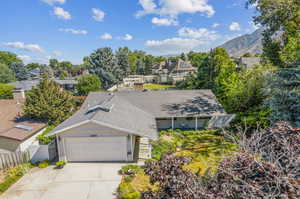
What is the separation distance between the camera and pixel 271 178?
3.33m

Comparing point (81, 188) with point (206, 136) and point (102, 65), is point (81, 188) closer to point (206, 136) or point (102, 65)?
point (206, 136)

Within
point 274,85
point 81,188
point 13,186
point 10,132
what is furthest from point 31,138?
point 274,85

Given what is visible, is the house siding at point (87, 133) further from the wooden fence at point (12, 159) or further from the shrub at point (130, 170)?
the wooden fence at point (12, 159)

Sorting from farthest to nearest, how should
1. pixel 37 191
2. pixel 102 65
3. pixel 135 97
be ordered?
pixel 102 65 < pixel 135 97 < pixel 37 191

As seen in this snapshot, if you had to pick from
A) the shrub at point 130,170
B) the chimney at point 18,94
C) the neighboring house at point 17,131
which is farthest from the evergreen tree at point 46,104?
the shrub at point 130,170

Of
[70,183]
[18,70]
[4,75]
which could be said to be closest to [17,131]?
[70,183]

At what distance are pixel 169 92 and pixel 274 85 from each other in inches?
431

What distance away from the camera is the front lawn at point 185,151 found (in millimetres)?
8219

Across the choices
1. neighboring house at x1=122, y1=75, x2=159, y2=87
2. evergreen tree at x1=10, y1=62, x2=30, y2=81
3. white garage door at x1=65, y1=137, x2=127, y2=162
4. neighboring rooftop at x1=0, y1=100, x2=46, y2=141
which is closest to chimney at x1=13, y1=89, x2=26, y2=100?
neighboring rooftop at x1=0, y1=100, x2=46, y2=141

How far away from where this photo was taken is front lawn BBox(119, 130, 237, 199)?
27.0 ft

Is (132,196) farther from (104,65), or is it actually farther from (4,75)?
(4,75)

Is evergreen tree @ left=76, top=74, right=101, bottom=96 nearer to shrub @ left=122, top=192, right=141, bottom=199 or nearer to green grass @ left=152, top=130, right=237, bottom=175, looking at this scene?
green grass @ left=152, top=130, right=237, bottom=175

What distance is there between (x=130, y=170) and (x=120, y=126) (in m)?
2.68

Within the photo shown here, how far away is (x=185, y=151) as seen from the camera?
40.6ft
